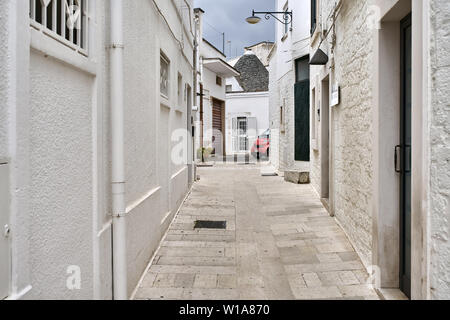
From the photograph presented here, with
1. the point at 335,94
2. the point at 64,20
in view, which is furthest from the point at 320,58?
the point at 64,20

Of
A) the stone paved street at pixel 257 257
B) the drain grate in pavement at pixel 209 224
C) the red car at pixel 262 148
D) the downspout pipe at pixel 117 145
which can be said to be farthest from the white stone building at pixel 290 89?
the downspout pipe at pixel 117 145

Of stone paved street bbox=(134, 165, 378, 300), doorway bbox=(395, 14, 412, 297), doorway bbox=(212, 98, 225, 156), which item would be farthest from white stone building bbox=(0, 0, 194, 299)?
doorway bbox=(212, 98, 225, 156)

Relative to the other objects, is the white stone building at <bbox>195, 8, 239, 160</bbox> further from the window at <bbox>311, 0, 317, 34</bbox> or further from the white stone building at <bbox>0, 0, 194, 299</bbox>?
the white stone building at <bbox>0, 0, 194, 299</bbox>

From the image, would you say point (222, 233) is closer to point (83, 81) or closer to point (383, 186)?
point (383, 186)

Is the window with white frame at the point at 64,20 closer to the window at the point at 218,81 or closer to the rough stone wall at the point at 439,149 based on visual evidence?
the rough stone wall at the point at 439,149

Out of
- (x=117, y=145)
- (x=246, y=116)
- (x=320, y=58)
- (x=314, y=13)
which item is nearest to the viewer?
(x=117, y=145)

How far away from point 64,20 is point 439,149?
7.60 ft

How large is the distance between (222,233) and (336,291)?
2.33m

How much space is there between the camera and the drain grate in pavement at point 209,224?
19.7ft

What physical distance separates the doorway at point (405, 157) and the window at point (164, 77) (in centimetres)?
327

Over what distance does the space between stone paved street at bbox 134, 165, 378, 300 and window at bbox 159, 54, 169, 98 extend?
79.6 inches

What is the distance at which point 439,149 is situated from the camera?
7.54 feet

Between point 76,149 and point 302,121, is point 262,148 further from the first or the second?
point 76,149

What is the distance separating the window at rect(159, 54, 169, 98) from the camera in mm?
5699
